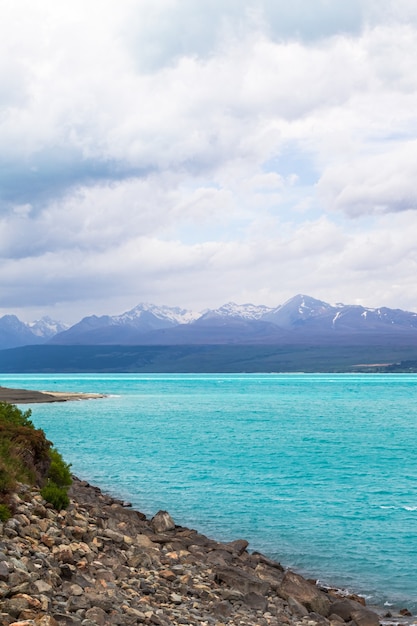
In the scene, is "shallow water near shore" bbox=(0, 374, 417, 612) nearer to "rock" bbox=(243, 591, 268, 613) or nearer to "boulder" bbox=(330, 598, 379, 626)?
"boulder" bbox=(330, 598, 379, 626)

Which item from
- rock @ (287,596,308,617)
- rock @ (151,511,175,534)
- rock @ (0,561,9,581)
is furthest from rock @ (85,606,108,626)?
rock @ (151,511,175,534)

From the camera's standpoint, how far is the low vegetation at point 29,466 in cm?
1853

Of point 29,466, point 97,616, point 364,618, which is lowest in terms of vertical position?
point 364,618

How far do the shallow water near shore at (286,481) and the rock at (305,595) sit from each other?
138 inches

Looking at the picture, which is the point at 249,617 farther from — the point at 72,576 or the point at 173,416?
the point at 173,416

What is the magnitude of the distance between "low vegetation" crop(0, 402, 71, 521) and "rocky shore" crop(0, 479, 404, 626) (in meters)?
0.49

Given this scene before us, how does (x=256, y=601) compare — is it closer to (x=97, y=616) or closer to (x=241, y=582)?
(x=241, y=582)

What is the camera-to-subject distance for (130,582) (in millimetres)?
16375

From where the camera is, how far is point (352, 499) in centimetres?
3900

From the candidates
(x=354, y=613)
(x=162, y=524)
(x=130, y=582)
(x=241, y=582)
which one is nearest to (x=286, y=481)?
(x=162, y=524)

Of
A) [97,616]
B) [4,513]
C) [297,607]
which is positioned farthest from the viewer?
[297,607]

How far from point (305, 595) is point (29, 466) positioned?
10142mm

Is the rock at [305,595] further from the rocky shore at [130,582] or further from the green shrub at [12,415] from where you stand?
the green shrub at [12,415]

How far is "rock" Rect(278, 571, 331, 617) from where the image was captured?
62.6 feet
